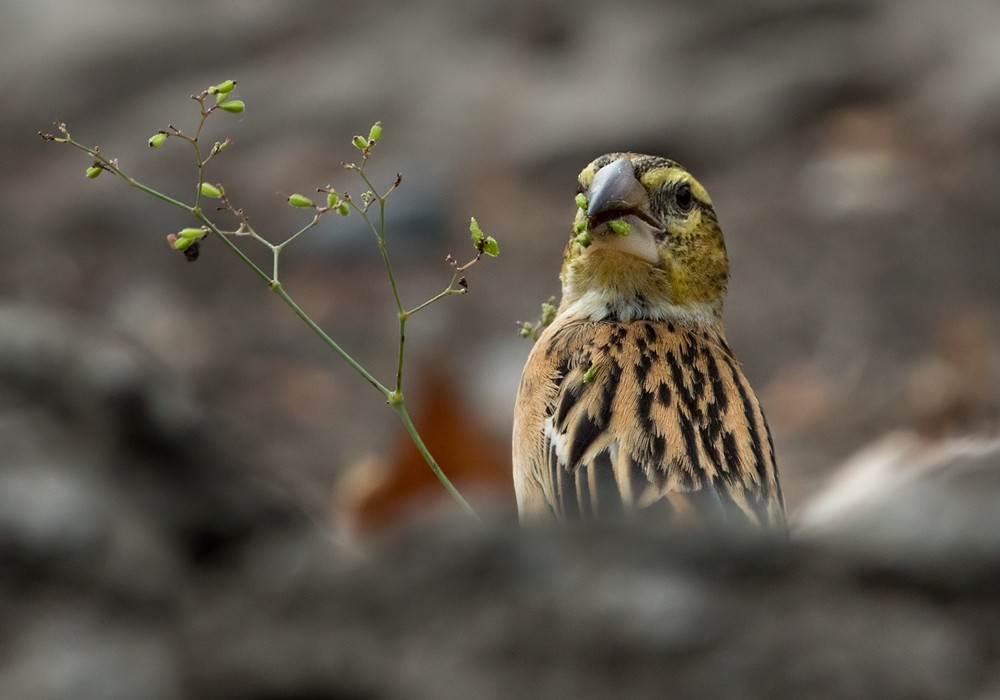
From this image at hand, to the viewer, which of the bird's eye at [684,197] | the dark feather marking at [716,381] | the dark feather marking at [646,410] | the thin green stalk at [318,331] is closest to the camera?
the thin green stalk at [318,331]

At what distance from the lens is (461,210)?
10086mm

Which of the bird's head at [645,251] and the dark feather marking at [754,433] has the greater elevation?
the bird's head at [645,251]

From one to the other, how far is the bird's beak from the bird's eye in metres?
0.23

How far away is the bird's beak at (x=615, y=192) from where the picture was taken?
13.1 feet

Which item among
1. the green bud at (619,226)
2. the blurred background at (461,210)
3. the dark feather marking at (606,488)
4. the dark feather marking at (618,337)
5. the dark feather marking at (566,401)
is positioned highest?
the blurred background at (461,210)

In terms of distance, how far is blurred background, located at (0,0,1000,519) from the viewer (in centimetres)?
836

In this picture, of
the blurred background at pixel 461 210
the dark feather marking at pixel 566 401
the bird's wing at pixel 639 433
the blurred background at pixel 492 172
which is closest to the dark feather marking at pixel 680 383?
the bird's wing at pixel 639 433

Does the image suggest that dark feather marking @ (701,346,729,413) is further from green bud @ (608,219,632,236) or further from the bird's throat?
green bud @ (608,219,632,236)

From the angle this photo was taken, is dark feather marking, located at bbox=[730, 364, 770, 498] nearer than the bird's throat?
Yes

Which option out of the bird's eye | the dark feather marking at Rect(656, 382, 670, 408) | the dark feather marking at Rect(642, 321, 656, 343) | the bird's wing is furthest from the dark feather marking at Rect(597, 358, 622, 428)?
the bird's eye

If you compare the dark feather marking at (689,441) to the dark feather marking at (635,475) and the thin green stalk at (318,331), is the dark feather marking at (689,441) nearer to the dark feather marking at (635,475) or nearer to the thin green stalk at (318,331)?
the dark feather marking at (635,475)

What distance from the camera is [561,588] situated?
8.04 ft

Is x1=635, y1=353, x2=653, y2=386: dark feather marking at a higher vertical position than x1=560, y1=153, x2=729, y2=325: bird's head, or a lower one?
lower

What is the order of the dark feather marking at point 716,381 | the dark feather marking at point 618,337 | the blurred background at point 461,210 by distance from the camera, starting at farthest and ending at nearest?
the blurred background at point 461,210 → the dark feather marking at point 618,337 → the dark feather marking at point 716,381
